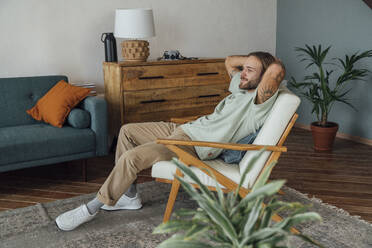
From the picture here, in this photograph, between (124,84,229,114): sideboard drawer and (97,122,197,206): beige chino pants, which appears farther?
(124,84,229,114): sideboard drawer

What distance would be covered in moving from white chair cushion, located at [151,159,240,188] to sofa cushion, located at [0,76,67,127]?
1.65m

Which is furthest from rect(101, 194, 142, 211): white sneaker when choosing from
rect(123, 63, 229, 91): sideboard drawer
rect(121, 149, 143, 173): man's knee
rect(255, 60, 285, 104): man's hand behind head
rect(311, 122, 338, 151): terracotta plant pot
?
rect(311, 122, 338, 151): terracotta plant pot

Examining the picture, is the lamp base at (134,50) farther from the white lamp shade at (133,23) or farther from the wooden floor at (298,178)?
the wooden floor at (298,178)

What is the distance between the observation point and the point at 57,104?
337 cm

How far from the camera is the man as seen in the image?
2320mm

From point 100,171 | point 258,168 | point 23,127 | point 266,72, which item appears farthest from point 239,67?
point 23,127

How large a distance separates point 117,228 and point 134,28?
2038 mm

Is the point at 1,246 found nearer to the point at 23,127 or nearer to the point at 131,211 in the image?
the point at 131,211

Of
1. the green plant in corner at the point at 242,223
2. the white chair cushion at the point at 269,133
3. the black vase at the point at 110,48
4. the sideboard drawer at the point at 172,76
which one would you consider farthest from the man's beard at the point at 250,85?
the black vase at the point at 110,48

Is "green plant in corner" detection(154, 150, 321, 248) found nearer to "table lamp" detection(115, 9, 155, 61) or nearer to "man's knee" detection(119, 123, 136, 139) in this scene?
"man's knee" detection(119, 123, 136, 139)

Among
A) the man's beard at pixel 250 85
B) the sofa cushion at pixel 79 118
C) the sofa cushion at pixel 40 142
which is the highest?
the man's beard at pixel 250 85

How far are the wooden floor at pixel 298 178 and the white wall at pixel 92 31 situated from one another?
1093 mm

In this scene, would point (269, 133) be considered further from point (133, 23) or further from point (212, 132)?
point (133, 23)

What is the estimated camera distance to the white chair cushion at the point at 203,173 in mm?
2342
